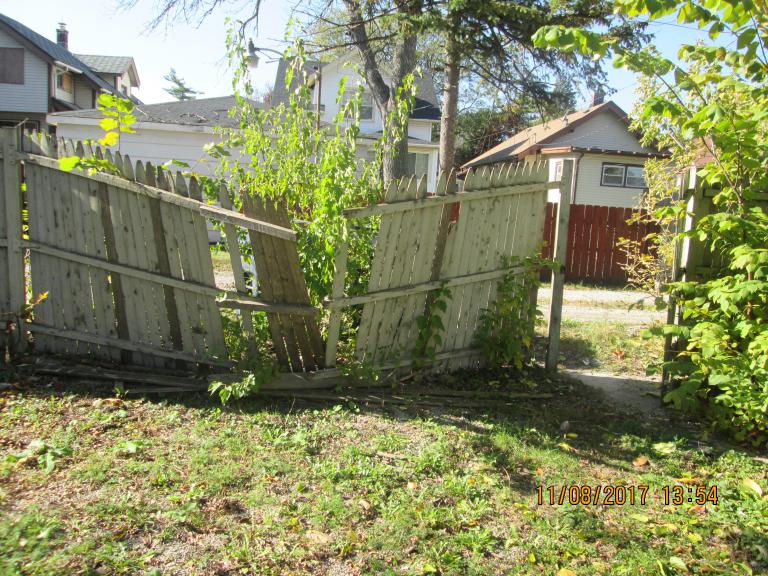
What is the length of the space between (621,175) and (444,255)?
2181cm

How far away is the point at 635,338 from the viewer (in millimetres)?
7648

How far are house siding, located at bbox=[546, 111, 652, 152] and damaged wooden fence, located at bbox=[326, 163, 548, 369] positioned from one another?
2068 centimetres

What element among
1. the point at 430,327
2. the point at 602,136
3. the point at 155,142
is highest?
the point at 602,136

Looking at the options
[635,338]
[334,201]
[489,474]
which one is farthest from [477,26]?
[489,474]

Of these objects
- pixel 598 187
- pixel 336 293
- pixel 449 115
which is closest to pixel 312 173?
pixel 336 293

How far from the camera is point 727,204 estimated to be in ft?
15.3

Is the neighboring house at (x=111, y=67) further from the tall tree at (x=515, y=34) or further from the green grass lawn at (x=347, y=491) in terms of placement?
the green grass lawn at (x=347, y=491)

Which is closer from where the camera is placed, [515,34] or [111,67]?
[515,34]

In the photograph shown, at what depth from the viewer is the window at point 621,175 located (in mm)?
24516

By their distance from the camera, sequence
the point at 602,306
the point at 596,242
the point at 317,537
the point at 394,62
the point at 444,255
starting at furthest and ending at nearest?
the point at 596,242, the point at 394,62, the point at 602,306, the point at 444,255, the point at 317,537

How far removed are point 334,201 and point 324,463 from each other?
6.47 ft

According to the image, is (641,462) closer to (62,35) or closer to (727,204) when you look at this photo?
(727,204)

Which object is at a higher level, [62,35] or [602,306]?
[62,35]

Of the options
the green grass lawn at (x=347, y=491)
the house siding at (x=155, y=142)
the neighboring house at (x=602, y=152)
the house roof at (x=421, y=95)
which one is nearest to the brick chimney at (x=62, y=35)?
the house roof at (x=421, y=95)
